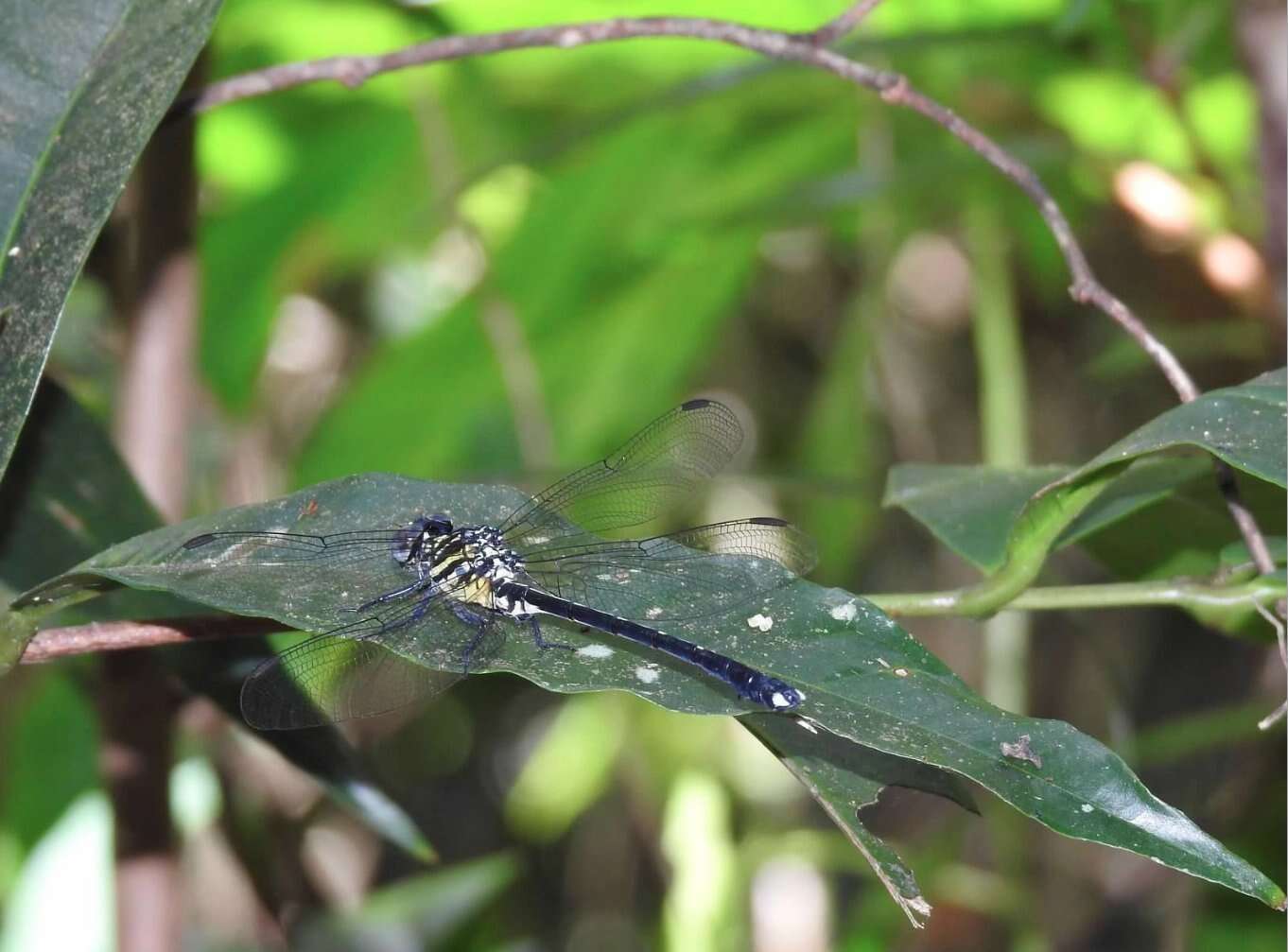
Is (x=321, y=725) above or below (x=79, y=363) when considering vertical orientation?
below

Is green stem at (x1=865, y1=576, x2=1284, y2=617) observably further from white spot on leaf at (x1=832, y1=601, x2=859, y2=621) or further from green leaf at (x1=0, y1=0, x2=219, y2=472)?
green leaf at (x1=0, y1=0, x2=219, y2=472)

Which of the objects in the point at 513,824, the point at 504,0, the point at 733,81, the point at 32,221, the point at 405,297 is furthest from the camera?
the point at 405,297

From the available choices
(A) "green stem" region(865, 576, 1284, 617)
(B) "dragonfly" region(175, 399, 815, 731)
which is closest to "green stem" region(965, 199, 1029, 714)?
(B) "dragonfly" region(175, 399, 815, 731)

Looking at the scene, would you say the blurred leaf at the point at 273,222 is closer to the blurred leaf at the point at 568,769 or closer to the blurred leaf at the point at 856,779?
the blurred leaf at the point at 568,769

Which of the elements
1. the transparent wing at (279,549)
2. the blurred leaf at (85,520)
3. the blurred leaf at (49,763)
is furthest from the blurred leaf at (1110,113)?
the blurred leaf at (49,763)

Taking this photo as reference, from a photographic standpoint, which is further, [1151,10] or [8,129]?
[1151,10]

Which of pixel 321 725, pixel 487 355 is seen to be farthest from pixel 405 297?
pixel 321 725

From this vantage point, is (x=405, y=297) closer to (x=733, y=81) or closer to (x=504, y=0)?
(x=504, y=0)
